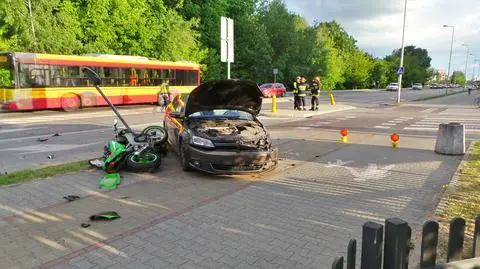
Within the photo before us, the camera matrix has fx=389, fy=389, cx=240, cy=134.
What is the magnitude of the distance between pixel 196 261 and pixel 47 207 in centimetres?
266

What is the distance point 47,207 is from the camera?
17.3 ft

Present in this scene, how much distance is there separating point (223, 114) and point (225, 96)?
392mm

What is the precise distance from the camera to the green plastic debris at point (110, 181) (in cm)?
623

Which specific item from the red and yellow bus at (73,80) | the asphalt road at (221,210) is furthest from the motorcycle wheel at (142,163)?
the red and yellow bus at (73,80)

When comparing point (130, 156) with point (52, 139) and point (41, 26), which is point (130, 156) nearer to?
point (52, 139)

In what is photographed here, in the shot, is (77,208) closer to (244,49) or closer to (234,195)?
(234,195)

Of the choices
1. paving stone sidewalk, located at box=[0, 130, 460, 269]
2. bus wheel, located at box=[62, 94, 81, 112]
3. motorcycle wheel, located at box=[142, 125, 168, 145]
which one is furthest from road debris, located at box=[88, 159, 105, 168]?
bus wheel, located at box=[62, 94, 81, 112]

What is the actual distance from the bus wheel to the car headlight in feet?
49.7

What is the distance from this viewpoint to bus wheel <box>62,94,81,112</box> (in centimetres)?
1975

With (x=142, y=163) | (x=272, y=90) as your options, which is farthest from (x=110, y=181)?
(x=272, y=90)

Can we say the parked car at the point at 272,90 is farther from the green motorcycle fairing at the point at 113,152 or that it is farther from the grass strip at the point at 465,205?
the grass strip at the point at 465,205

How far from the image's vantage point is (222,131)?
24.0 ft

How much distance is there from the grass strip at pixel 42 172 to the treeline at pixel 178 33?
20402 mm

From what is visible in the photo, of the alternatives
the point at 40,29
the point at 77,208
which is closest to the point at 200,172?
the point at 77,208
